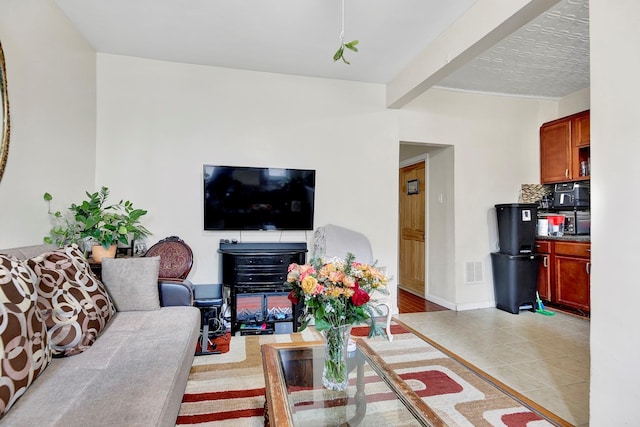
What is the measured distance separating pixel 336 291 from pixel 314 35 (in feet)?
7.90

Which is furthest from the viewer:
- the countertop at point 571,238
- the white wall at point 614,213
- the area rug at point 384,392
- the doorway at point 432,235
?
the doorway at point 432,235

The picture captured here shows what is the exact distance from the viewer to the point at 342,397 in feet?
4.59

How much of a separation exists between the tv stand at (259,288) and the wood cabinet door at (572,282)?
3.13m

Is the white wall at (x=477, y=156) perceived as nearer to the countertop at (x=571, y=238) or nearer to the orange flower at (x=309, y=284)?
the countertop at (x=571, y=238)

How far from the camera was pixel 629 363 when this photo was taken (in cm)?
152

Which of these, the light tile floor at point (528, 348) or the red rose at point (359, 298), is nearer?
the red rose at point (359, 298)

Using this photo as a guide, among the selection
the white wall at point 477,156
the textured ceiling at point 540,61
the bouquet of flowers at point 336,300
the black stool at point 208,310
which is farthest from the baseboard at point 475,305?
the bouquet of flowers at point 336,300

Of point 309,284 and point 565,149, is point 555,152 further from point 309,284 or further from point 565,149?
point 309,284

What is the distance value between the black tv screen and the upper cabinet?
317cm

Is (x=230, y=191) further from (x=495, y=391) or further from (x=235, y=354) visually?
(x=495, y=391)

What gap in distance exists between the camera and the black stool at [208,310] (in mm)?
2751

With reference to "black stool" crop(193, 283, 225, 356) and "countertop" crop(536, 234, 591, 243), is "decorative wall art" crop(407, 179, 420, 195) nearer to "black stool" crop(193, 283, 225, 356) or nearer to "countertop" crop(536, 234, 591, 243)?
"countertop" crop(536, 234, 591, 243)

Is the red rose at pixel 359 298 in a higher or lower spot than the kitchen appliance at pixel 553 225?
lower

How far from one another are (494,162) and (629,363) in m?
3.29
